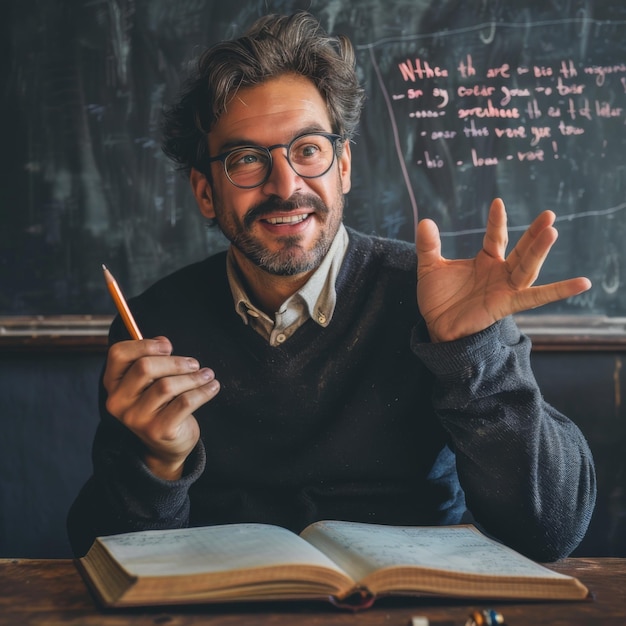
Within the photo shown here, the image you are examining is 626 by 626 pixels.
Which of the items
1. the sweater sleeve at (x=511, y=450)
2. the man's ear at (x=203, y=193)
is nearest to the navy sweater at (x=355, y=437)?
the sweater sleeve at (x=511, y=450)

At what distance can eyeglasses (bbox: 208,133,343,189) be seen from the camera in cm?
150

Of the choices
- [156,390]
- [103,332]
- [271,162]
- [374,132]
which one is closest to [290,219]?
[271,162]

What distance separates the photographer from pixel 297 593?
0.80 meters

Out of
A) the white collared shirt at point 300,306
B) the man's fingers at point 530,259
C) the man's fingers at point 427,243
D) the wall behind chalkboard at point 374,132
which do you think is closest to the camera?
the man's fingers at point 530,259

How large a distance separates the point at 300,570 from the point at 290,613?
56 mm

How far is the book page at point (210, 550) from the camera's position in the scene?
813 millimetres

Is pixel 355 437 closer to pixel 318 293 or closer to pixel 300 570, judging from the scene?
pixel 318 293

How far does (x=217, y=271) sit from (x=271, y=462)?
45 cm

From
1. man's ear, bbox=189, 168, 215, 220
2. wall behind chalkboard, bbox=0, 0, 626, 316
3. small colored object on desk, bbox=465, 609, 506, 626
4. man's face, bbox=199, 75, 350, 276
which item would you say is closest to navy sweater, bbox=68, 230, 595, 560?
man's face, bbox=199, 75, 350, 276

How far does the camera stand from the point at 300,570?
80cm

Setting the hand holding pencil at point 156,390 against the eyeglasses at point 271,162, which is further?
the eyeglasses at point 271,162

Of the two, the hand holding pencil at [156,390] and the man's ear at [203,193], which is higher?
the man's ear at [203,193]

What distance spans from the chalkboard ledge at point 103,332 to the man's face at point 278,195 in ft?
2.99

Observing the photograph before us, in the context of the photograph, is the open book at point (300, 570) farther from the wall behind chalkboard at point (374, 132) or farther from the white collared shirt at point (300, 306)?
the wall behind chalkboard at point (374, 132)
